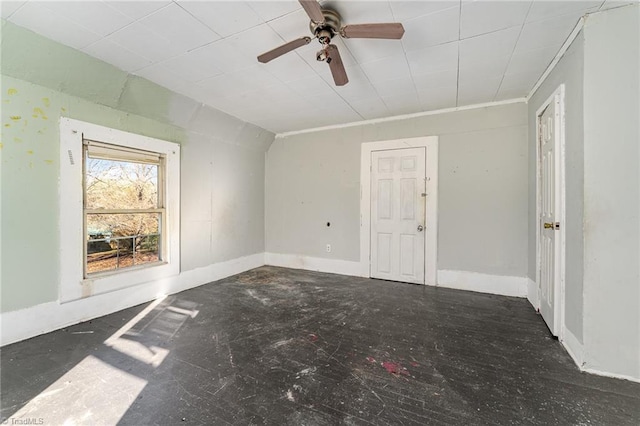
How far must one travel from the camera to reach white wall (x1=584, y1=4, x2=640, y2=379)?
1772 millimetres

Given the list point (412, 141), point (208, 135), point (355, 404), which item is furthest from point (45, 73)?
point (412, 141)

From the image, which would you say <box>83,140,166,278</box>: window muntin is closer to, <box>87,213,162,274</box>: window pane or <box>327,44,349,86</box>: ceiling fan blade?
<box>87,213,162,274</box>: window pane

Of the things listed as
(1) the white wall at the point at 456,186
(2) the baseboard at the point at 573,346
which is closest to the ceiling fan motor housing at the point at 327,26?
(1) the white wall at the point at 456,186

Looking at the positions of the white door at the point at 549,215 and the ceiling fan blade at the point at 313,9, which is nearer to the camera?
the ceiling fan blade at the point at 313,9

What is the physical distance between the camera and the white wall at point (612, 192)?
177 cm

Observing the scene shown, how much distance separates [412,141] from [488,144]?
995 millimetres

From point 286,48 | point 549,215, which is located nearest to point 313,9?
point 286,48

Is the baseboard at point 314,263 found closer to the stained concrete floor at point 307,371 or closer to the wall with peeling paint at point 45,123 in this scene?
the stained concrete floor at point 307,371

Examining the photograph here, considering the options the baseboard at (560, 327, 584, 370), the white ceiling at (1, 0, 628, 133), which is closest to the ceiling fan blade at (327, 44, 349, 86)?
the white ceiling at (1, 0, 628, 133)

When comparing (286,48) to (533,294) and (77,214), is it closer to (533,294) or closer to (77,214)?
(77,214)

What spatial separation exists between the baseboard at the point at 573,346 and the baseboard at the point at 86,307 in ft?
13.7

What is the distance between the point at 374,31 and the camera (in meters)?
1.77

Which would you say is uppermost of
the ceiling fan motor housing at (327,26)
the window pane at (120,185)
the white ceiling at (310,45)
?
the white ceiling at (310,45)

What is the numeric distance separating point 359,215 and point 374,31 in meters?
2.94
